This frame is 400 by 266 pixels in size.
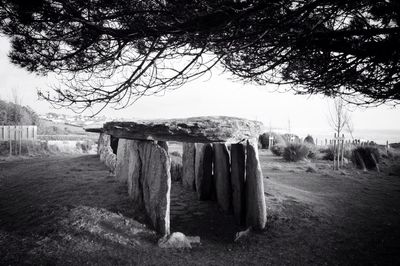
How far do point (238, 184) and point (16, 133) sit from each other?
1431cm

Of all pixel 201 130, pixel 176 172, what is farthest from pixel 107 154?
pixel 201 130

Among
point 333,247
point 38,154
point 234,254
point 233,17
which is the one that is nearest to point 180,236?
point 234,254

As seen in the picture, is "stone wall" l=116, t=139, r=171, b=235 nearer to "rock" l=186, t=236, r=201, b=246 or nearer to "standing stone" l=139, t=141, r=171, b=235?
"standing stone" l=139, t=141, r=171, b=235

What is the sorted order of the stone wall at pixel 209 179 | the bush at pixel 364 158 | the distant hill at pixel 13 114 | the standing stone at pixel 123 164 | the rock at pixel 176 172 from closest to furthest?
the stone wall at pixel 209 179, the standing stone at pixel 123 164, the rock at pixel 176 172, the bush at pixel 364 158, the distant hill at pixel 13 114

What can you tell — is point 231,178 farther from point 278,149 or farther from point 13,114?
point 13,114

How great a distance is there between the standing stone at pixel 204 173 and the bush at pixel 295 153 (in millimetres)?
7911

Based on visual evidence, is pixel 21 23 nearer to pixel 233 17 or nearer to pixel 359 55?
pixel 233 17

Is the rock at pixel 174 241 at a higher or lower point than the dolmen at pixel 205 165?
lower

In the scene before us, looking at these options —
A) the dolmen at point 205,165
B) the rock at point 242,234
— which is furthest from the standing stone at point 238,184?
the rock at point 242,234

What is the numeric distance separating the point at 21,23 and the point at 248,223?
13.6 ft

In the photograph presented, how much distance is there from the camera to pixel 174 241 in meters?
3.77

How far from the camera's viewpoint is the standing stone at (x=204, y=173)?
5.69 m

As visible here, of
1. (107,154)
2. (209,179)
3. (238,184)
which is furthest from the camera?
(107,154)

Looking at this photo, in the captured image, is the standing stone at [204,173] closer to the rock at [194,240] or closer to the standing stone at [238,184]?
the standing stone at [238,184]
